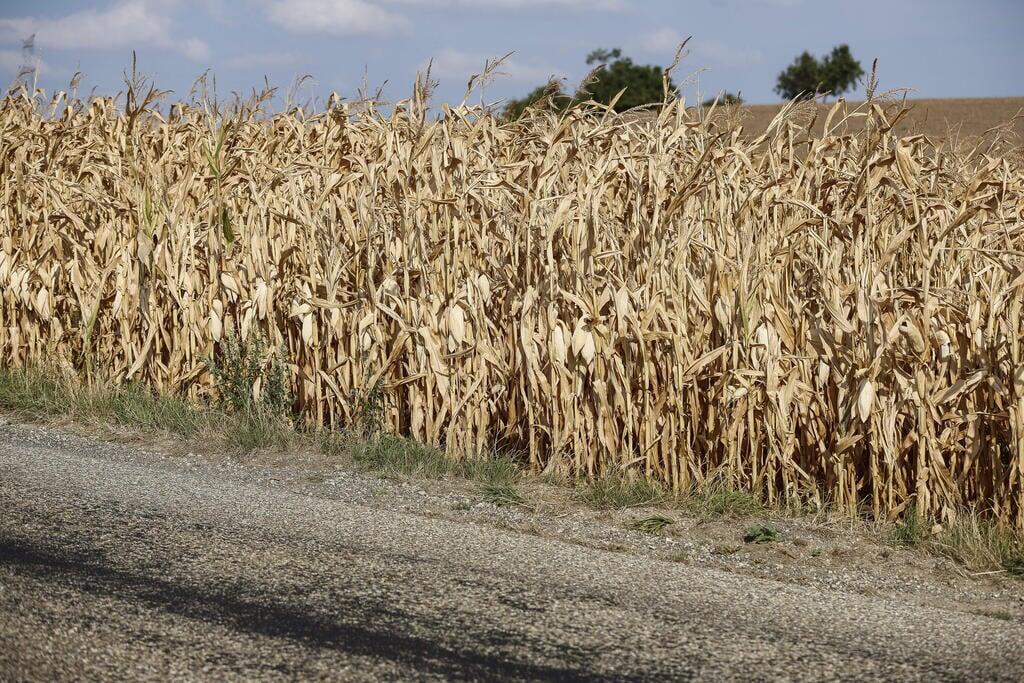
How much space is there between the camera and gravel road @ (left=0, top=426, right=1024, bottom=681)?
3.42 metres

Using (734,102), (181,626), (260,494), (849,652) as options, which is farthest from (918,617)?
(734,102)

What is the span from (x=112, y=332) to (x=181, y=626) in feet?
15.3

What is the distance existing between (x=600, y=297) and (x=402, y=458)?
4.60 ft

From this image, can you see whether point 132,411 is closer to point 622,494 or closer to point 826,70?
point 622,494

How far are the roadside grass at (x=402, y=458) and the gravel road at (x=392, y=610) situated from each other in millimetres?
648

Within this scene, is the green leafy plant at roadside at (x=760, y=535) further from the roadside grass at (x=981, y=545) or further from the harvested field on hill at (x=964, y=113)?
the harvested field on hill at (x=964, y=113)

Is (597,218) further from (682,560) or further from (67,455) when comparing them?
(67,455)

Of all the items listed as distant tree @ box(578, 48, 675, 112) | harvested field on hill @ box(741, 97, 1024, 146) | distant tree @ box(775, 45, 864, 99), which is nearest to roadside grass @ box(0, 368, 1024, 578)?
harvested field on hill @ box(741, 97, 1024, 146)

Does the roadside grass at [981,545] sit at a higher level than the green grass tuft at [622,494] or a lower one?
lower

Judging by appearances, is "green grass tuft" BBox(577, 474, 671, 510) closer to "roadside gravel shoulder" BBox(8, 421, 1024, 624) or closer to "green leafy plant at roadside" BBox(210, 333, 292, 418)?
"roadside gravel shoulder" BBox(8, 421, 1024, 624)

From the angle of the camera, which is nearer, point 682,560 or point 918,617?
point 918,617

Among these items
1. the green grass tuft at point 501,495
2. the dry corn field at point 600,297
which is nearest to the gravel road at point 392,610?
the green grass tuft at point 501,495

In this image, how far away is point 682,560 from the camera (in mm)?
4746

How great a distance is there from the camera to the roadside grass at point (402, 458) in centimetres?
479
